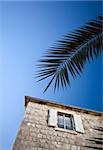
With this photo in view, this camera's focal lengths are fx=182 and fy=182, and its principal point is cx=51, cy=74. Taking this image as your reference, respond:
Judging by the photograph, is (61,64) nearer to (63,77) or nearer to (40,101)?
(63,77)

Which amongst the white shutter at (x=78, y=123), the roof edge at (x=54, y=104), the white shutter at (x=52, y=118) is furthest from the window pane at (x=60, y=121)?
the roof edge at (x=54, y=104)

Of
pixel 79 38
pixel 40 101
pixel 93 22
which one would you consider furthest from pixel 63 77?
pixel 40 101

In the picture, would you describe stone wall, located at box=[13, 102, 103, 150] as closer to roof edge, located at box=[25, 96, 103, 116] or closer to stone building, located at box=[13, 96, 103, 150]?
stone building, located at box=[13, 96, 103, 150]

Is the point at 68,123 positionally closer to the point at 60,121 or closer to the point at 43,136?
the point at 60,121

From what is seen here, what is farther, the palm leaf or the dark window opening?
the dark window opening

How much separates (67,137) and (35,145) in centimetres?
141

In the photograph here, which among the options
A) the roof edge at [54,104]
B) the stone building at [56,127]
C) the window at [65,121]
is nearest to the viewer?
the stone building at [56,127]

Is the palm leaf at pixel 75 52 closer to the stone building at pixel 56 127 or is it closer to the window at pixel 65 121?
the stone building at pixel 56 127

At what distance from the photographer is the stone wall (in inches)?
261

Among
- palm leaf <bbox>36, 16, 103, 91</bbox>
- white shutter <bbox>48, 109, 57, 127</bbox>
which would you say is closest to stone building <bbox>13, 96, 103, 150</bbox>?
white shutter <bbox>48, 109, 57, 127</bbox>

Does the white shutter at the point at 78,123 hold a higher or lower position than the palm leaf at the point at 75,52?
lower

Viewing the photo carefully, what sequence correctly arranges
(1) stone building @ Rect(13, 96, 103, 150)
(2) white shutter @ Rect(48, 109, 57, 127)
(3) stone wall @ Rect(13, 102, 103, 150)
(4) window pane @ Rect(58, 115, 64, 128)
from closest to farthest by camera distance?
(3) stone wall @ Rect(13, 102, 103, 150)
(1) stone building @ Rect(13, 96, 103, 150)
(2) white shutter @ Rect(48, 109, 57, 127)
(4) window pane @ Rect(58, 115, 64, 128)

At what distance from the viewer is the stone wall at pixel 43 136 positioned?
6617 mm

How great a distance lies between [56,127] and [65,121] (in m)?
1.10
